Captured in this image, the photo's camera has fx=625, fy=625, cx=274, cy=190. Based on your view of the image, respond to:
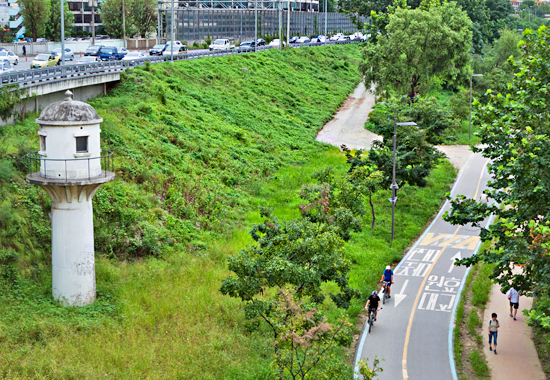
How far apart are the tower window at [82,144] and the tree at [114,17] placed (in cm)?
6862

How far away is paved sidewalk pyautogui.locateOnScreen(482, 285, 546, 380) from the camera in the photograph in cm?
1947

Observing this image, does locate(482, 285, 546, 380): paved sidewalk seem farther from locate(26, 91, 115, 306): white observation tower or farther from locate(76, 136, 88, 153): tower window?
locate(76, 136, 88, 153): tower window

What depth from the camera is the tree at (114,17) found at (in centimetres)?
8412

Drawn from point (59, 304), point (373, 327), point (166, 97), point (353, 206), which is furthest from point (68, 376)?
point (166, 97)

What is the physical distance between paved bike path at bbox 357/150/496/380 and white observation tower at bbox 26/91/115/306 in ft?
32.0

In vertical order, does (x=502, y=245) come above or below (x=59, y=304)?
above

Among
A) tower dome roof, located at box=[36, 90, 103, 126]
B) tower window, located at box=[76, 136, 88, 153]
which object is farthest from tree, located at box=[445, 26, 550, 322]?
tower dome roof, located at box=[36, 90, 103, 126]

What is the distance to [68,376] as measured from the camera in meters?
17.0

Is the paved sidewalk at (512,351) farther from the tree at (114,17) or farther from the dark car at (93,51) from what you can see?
the tree at (114,17)

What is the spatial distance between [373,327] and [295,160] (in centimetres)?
2139

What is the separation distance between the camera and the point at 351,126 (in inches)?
2180

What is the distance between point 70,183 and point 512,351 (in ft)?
50.7

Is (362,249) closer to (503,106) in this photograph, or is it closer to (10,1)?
(503,106)

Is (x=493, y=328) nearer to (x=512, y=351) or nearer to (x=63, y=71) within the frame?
(x=512, y=351)
